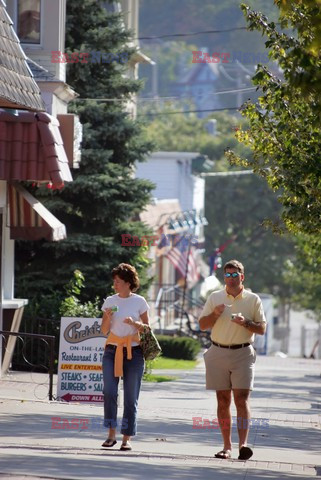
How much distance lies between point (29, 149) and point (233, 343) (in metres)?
6.35

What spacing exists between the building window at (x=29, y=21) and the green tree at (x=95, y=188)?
320 cm

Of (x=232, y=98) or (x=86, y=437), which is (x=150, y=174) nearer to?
(x=86, y=437)

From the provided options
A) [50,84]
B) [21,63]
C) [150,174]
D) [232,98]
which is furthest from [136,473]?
[232,98]

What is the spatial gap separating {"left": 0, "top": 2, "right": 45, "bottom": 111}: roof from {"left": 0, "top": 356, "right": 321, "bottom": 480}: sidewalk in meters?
3.64

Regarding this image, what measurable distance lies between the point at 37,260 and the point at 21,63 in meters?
9.22

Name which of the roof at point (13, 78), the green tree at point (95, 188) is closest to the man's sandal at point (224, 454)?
the roof at point (13, 78)

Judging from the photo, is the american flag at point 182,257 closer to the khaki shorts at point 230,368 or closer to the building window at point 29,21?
the building window at point 29,21

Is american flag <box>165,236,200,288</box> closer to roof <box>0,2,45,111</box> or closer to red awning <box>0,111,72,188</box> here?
red awning <box>0,111,72,188</box>

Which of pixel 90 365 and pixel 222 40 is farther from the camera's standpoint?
pixel 222 40

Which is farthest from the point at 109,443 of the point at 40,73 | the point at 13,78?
the point at 40,73

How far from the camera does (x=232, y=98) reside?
5507 inches

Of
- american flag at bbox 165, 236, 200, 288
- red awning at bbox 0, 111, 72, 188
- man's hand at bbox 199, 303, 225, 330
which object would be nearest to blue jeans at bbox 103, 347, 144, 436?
man's hand at bbox 199, 303, 225, 330

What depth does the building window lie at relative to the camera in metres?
19.8

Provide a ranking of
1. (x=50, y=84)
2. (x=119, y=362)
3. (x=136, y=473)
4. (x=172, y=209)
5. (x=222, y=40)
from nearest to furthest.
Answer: (x=136, y=473) → (x=119, y=362) → (x=50, y=84) → (x=172, y=209) → (x=222, y=40)
